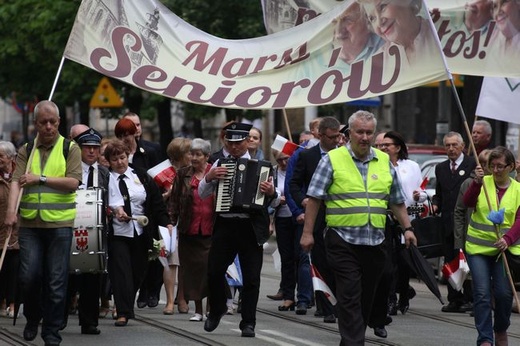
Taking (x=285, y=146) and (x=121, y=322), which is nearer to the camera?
(x=121, y=322)

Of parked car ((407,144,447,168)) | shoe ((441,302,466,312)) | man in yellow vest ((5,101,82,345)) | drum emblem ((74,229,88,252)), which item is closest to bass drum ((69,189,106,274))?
drum emblem ((74,229,88,252))

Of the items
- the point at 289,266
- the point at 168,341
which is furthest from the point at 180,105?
the point at 168,341

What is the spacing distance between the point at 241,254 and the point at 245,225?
0.27 m

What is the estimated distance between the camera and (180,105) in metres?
41.7

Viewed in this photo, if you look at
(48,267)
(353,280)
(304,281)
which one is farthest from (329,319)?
(353,280)

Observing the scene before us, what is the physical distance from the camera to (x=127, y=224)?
1383 centimetres

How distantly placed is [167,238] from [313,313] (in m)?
1.66

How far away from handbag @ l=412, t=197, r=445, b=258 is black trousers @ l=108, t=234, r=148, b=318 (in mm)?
2988

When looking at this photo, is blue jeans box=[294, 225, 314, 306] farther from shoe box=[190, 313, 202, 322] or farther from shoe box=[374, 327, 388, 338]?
shoe box=[374, 327, 388, 338]

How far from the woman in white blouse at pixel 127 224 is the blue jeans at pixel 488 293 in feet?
11.2

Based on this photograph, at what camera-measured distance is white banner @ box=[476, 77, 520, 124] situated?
634 inches

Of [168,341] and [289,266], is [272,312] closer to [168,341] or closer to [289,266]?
[289,266]

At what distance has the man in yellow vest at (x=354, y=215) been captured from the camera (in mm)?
10914

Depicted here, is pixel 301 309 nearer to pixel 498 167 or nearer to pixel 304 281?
pixel 304 281
